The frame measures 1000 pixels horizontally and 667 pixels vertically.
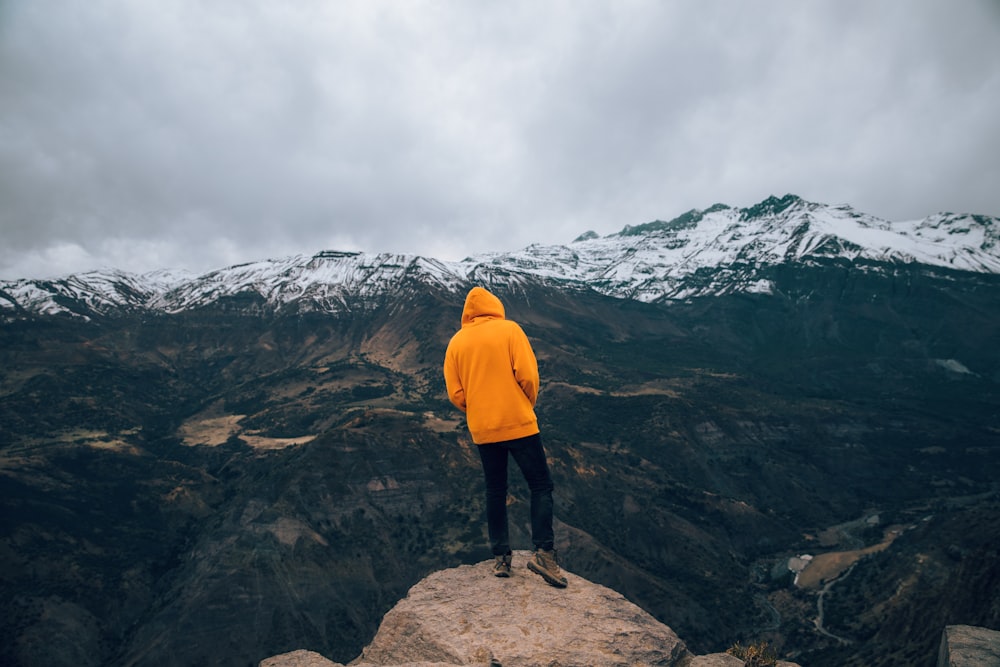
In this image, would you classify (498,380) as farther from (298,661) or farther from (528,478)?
(298,661)

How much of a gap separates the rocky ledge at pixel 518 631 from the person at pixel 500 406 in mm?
512

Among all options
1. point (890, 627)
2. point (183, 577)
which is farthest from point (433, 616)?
point (183, 577)

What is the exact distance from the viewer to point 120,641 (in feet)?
231

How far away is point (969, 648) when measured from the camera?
7.11 m

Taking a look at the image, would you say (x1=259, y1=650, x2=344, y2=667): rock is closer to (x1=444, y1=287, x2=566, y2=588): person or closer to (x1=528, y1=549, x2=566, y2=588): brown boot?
(x1=444, y1=287, x2=566, y2=588): person

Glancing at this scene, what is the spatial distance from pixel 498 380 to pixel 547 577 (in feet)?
9.91

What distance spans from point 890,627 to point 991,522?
1158 inches

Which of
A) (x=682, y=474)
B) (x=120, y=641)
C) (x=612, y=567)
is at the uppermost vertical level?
(x=682, y=474)

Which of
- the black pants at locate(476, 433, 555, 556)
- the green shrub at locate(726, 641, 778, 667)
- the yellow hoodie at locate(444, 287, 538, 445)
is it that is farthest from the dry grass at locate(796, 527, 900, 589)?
the yellow hoodie at locate(444, 287, 538, 445)

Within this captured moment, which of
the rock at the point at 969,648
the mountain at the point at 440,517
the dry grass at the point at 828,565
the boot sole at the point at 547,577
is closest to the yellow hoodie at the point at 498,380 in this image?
the boot sole at the point at 547,577

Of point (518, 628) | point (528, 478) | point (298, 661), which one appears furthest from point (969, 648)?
point (298, 661)

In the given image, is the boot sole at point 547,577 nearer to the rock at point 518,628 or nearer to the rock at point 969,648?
the rock at point 518,628

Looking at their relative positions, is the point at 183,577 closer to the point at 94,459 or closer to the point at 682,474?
the point at 94,459

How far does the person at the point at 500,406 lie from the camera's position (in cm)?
783
